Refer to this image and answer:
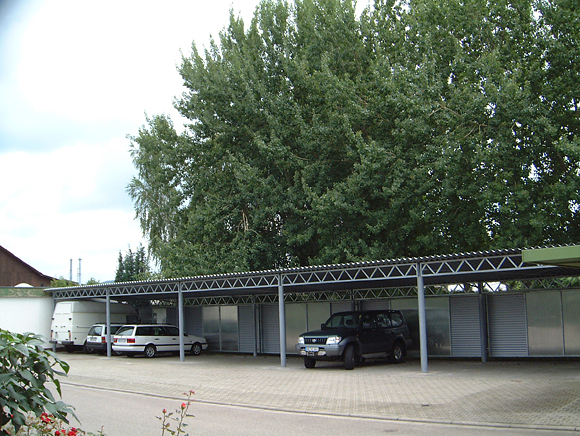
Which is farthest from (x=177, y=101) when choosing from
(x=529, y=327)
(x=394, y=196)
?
(x=529, y=327)

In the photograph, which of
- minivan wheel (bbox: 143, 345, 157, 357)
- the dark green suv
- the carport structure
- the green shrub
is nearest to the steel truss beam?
the carport structure

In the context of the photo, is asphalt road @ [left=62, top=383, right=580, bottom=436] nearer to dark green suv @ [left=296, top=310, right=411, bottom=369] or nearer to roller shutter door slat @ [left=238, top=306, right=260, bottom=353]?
dark green suv @ [left=296, top=310, right=411, bottom=369]

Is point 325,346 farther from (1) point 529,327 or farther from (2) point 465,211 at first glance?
(2) point 465,211

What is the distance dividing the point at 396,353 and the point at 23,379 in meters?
17.6

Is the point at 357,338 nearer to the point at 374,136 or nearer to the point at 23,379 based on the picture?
the point at 374,136

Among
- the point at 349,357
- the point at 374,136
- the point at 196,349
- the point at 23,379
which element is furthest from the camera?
the point at 374,136

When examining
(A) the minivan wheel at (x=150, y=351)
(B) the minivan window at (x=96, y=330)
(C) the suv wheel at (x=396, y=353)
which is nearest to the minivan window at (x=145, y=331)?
(A) the minivan wheel at (x=150, y=351)

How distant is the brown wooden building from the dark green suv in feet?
140

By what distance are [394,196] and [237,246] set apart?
941 cm

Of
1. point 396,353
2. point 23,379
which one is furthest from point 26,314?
point 23,379

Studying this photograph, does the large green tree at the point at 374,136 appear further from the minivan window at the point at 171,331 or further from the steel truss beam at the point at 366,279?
the minivan window at the point at 171,331

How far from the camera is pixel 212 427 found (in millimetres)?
9711

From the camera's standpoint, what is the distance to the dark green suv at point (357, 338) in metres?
18.8

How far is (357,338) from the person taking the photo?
63.1ft
